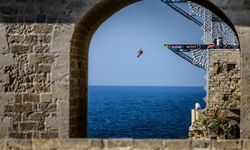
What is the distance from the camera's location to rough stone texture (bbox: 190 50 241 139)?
18.4m

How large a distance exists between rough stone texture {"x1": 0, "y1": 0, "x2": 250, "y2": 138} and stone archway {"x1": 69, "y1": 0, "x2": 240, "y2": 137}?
0.10 ft

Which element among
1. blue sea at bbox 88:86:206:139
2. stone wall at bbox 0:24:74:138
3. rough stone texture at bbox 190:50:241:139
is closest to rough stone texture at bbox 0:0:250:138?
stone wall at bbox 0:24:74:138

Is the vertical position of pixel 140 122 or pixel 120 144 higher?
pixel 120 144

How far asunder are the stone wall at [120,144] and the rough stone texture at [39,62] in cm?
41

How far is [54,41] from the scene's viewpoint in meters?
7.71

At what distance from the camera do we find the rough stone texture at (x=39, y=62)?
25.1 ft

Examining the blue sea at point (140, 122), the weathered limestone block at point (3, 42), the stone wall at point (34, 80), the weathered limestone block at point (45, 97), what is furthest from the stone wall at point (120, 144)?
the blue sea at point (140, 122)

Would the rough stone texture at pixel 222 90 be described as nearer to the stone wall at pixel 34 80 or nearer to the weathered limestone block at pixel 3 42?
the stone wall at pixel 34 80

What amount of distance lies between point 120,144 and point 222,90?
12.7m

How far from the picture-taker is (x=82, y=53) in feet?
27.8

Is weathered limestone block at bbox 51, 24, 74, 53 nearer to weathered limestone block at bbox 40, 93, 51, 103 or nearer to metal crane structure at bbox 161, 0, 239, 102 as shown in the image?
weathered limestone block at bbox 40, 93, 51, 103

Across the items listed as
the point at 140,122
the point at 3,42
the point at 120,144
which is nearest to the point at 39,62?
the point at 3,42

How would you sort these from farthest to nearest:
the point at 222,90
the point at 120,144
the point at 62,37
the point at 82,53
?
1. the point at 222,90
2. the point at 82,53
3. the point at 62,37
4. the point at 120,144

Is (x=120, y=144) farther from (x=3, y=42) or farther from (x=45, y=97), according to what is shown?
(x=3, y=42)
